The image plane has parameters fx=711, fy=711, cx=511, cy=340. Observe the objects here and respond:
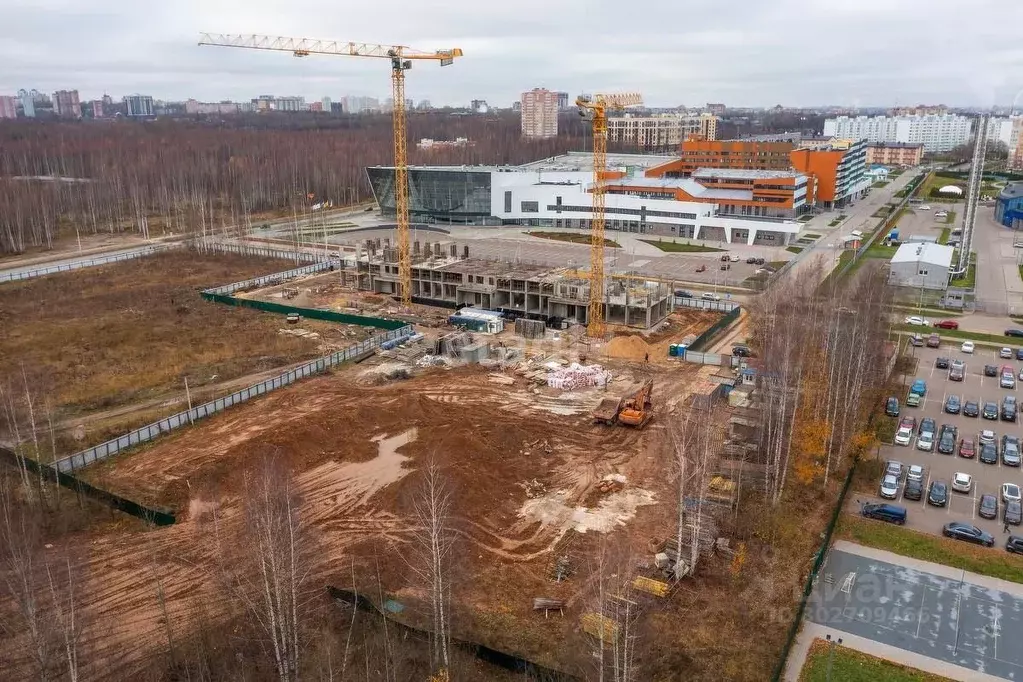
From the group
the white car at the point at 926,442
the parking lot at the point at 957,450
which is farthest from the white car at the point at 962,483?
the white car at the point at 926,442

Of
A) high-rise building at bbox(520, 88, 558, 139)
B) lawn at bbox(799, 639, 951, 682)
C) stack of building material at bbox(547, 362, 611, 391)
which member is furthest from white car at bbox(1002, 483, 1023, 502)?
high-rise building at bbox(520, 88, 558, 139)

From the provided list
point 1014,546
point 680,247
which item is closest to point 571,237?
point 680,247

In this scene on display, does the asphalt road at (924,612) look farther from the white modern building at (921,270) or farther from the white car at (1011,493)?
the white modern building at (921,270)

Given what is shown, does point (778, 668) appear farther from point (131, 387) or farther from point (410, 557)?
point (131, 387)

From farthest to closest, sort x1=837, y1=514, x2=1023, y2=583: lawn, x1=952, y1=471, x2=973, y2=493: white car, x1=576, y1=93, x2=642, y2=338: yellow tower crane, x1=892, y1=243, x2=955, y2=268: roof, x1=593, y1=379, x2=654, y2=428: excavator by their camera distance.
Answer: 1. x1=892, y1=243, x2=955, y2=268: roof
2. x1=576, y1=93, x2=642, y2=338: yellow tower crane
3. x1=593, y1=379, x2=654, y2=428: excavator
4. x1=952, y1=471, x2=973, y2=493: white car
5. x1=837, y1=514, x2=1023, y2=583: lawn

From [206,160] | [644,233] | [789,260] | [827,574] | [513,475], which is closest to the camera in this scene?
[827,574]

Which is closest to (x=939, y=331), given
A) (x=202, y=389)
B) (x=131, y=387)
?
(x=202, y=389)

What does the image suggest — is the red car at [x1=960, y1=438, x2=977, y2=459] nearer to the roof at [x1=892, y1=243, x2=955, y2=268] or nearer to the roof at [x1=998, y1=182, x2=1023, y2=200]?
the roof at [x1=892, y1=243, x2=955, y2=268]
